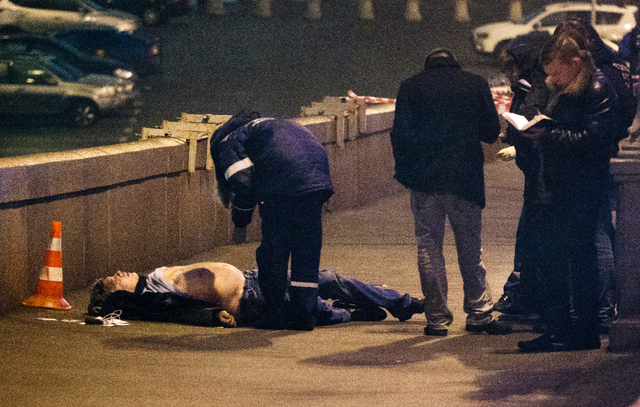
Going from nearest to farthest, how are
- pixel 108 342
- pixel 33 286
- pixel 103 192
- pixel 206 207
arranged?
pixel 108 342 → pixel 33 286 → pixel 103 192 → pixel 206 207

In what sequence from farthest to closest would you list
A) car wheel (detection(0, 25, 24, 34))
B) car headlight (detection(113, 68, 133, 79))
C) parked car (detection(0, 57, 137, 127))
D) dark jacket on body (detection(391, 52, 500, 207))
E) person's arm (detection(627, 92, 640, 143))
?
1. car wheel (detection(0, 25, 24, 34))
2. car headlight (detection(113, 68, 133, 79))
3. parked car (detection(0, 57, 137, 127))
4. dark jacket on body (detection(391, 52, 500, 207))
5. person's arm (detection(627, 92, 640, 143))

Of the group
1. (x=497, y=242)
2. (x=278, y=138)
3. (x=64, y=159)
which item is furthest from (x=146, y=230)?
(x=497, y=242)

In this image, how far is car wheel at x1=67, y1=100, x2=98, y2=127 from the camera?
20312 millimetres

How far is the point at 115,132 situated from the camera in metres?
20.5

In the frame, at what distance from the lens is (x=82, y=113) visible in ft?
67.1

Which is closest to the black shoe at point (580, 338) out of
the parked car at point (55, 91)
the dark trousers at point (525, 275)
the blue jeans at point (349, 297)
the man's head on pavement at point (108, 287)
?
the dark trousers at point (525, 275)

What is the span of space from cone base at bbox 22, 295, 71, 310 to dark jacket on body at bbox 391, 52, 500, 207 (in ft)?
8.84

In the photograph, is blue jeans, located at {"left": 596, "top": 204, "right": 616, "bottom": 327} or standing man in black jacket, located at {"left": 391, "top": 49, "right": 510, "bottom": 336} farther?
blue jeans, located at {"left": 596, "top": 204, "right": 616, "bottom": 327}

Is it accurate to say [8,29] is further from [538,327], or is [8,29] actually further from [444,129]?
[538,327]

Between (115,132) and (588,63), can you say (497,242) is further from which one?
(115,132)

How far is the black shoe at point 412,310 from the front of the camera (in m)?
8.00

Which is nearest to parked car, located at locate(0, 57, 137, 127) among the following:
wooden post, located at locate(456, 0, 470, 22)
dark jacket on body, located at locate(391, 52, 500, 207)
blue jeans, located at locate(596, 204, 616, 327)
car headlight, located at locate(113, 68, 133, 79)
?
car headlight, located at locate(113, 68, 133, 79)

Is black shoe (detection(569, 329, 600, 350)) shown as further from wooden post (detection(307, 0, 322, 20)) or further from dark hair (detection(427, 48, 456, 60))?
wooden post (detection(307, 0, 322, 20))

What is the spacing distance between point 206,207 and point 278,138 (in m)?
3.29
